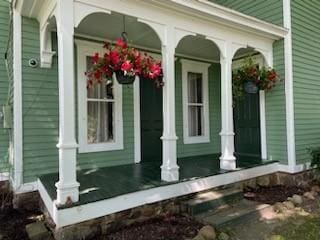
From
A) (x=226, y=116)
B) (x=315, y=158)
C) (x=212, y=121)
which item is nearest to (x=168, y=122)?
(x=226, y=116)

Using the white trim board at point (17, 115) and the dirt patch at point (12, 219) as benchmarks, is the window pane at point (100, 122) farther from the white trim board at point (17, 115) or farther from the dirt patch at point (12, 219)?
the dirt patch at point (12, 219)

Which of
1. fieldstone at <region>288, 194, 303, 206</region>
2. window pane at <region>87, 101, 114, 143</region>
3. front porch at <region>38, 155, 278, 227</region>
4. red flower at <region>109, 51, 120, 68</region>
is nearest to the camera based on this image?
front porch at <region>38, 155, 278, 227</region>

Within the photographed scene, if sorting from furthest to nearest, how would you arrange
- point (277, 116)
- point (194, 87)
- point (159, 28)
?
point (194, 87), point (277, 116), point (159, 28)

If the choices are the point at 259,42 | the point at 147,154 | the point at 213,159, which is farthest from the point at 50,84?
the point at 259,42

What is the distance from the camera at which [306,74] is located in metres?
5.77

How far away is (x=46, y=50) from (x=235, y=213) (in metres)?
3.81

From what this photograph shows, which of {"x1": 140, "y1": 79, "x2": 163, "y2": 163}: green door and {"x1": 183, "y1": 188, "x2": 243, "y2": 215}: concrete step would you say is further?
{"x1": 140, "y1": 79, "x2": 163, "y2": 163}: green door

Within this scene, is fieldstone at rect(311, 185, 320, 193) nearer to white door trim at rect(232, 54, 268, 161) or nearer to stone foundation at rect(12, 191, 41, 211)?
white door trim at rect(232, 54, 268, 161)

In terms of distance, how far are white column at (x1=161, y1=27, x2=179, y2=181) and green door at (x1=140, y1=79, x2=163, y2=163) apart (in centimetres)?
158

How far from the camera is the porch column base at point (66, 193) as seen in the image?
2957 mm

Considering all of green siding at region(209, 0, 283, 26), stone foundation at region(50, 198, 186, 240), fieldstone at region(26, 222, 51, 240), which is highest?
green siding at region(209, 0, 283, 26)

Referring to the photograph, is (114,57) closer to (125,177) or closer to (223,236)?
(125,177)

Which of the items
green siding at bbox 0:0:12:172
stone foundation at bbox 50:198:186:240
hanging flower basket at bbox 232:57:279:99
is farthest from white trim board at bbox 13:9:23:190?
hanging flower basket at bbox 232:57:279:99

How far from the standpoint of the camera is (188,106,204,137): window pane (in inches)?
252
